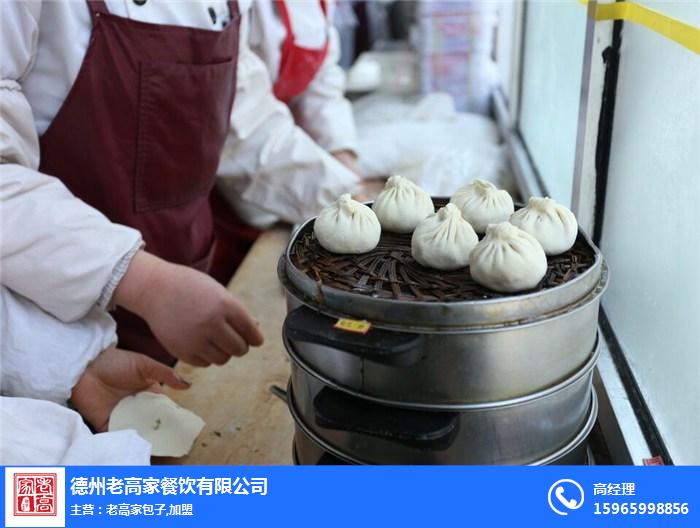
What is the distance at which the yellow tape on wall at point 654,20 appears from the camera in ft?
2.34

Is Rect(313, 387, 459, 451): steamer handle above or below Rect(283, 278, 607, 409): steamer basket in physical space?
below

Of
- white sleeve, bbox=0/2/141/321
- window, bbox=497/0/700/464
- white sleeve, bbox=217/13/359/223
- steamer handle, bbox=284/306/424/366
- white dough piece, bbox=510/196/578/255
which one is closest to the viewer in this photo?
steamer handle, bbox=284/306/424/366

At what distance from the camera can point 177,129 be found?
1.25 meters

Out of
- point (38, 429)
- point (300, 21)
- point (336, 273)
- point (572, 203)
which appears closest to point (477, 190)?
point (336, 273)

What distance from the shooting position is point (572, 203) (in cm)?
110

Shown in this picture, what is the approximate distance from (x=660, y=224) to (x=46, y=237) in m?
0.75

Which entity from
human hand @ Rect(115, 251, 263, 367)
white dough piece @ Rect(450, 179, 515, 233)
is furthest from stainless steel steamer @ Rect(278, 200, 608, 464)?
human hand @ Rect(115, 251, 263, 367)

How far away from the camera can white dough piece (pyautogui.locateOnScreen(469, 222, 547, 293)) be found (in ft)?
1.90

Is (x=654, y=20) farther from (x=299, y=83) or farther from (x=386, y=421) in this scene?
(x=299, y=83)

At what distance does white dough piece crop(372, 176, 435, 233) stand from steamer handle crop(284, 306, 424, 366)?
18 centimetres

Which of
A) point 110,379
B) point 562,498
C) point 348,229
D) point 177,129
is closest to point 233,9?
point 177,129

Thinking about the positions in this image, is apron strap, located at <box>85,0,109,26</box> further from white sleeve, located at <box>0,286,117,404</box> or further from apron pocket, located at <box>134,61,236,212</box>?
white sleeve, located at <box>0,286,117,404</box>

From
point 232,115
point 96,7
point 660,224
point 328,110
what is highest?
point 96,7

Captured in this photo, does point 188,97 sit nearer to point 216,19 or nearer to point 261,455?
point 216,19
